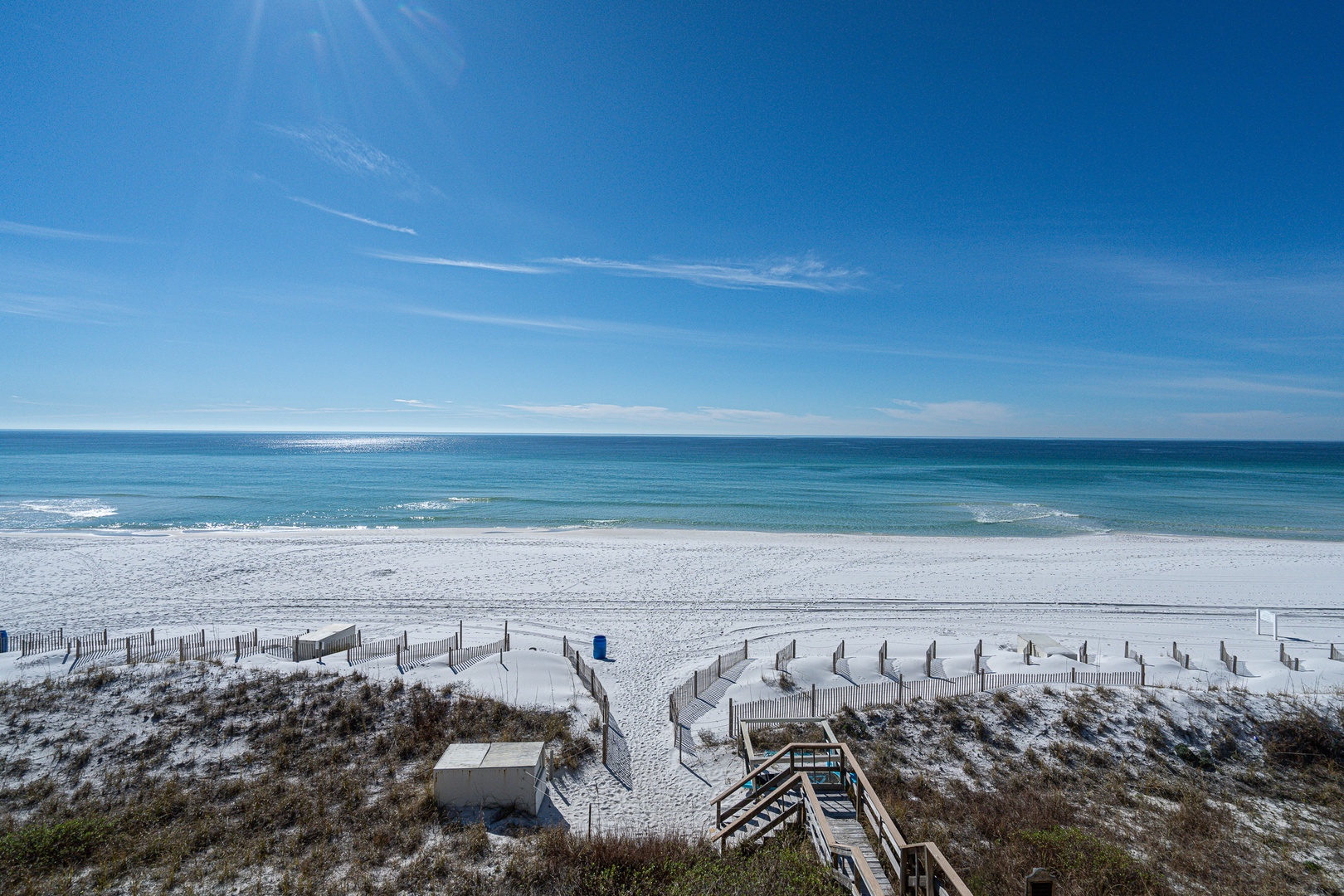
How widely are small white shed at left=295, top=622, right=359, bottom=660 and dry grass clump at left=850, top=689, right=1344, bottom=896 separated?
1697 cm

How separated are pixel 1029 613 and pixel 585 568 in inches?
892

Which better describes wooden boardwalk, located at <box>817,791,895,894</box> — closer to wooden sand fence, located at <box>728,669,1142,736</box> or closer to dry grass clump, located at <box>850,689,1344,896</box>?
dry grass clump, located at <box>850,689,1344,896</box>

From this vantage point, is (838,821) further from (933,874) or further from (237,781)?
(237,781)

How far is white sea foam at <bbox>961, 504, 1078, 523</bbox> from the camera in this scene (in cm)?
5522

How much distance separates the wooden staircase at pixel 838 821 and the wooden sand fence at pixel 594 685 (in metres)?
3.40

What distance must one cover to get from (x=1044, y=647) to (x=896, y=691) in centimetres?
730

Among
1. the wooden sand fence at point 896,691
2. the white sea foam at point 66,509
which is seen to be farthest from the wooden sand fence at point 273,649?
the white sea foam at point 66,509

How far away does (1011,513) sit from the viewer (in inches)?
2318

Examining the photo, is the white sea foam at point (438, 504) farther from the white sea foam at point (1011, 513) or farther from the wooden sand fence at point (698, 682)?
the white sea foam at point (1011, 513)

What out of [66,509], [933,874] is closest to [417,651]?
[933,874]

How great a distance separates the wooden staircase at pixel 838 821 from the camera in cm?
850

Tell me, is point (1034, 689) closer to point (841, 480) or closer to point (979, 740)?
point (979, 740)

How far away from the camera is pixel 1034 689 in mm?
17484

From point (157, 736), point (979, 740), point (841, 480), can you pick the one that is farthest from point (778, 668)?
point (841, 480)
